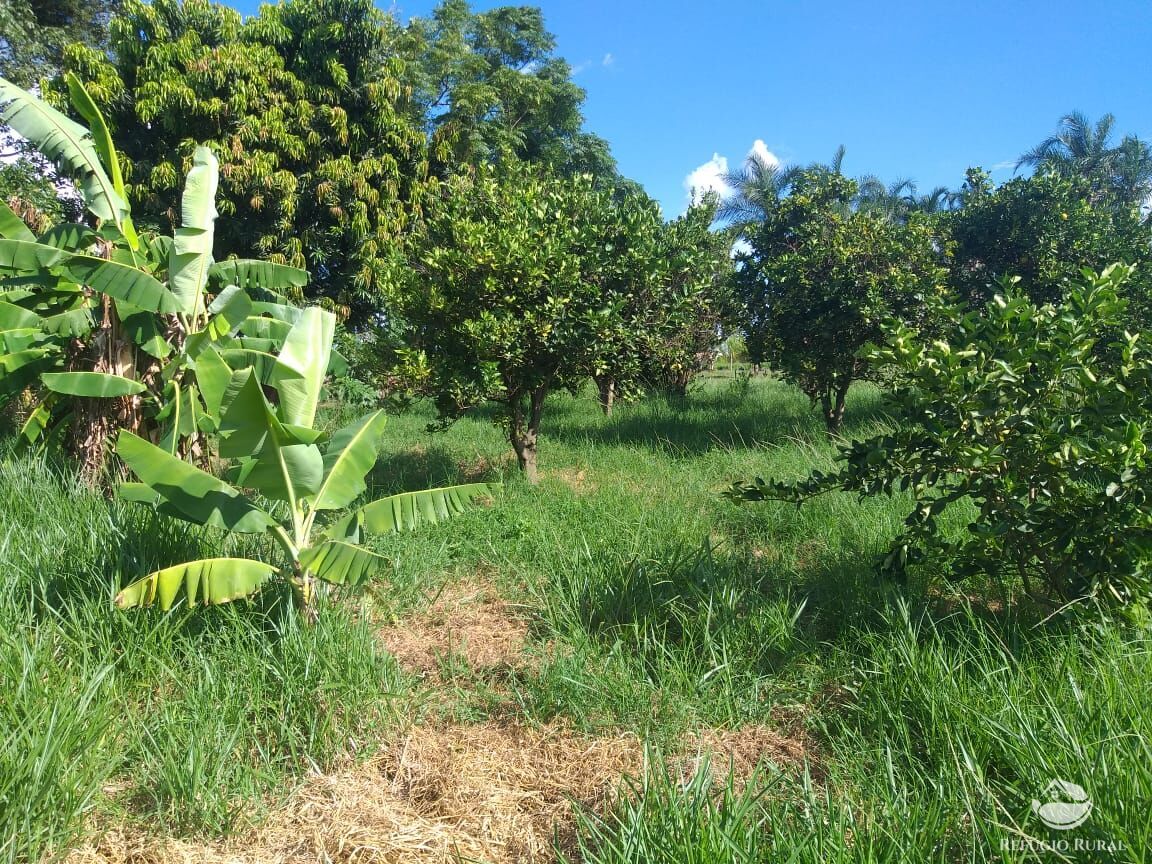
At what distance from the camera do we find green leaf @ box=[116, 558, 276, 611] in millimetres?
2551

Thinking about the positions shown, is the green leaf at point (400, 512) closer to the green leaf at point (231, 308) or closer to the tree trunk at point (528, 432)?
the green leaf at point (231, 308)

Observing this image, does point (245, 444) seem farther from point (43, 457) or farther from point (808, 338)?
point (808, 338)

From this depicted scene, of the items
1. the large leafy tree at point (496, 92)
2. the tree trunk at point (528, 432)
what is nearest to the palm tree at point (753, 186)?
the large leafy tree at point (496, 92)

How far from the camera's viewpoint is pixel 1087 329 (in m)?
2.55

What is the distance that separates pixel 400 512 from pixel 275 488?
0.63 m

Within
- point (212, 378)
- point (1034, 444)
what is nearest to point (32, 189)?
point (212, 378)

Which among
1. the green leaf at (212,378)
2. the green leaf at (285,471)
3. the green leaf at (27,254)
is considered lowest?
the green leaf at (285,471)

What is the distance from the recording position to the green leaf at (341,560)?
2848mm

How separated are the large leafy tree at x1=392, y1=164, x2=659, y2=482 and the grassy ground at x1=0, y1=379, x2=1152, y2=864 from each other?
2.10m

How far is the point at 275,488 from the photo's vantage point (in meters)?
2.85

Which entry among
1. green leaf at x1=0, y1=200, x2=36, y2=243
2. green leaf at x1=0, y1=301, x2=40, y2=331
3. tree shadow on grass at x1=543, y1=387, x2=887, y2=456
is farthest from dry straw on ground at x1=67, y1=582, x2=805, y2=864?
tree shadow on grass at x1=543, y1=387, x2=887, y2=456

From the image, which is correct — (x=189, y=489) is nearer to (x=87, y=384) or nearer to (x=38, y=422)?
(x=87, y=384)

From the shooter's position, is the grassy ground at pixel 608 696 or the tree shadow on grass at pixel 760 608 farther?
the tree shadow on grass at pixel 760 608

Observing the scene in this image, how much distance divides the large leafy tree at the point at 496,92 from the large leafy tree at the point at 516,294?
26.5 feet
